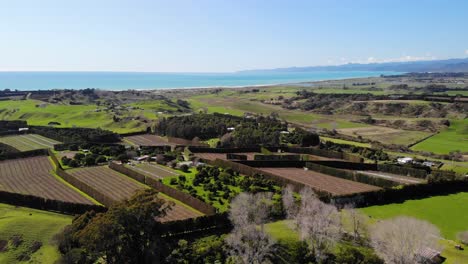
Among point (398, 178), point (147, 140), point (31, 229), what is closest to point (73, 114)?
point (147, 140)

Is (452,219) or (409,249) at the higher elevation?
(409,249)

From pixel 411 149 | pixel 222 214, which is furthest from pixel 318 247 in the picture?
pixel 411 149

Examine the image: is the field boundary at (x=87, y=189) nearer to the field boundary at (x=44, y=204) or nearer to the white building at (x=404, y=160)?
the field boundary at (x=44, y=204)

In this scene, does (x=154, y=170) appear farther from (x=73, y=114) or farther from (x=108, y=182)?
(x=73, y=114)

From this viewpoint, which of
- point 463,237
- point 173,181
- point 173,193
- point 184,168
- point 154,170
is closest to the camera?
point 463,237

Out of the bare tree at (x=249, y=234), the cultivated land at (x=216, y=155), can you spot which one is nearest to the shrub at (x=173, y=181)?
the bare tree at (x=249, y=234)

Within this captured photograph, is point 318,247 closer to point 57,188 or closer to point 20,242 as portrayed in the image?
point 20,242
